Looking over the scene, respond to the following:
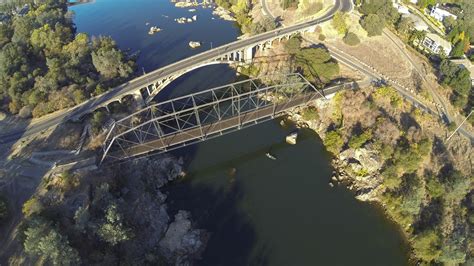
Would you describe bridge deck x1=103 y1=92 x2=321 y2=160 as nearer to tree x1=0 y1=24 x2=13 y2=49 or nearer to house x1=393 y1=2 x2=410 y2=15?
house x1=393 y1=2 x2=410 y2=15

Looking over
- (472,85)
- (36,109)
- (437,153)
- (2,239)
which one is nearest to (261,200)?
(437,153)

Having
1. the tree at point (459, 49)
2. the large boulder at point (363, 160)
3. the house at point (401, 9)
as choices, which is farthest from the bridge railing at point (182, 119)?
the house at point (401, 9)

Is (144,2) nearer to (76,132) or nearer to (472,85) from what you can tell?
(76,132)

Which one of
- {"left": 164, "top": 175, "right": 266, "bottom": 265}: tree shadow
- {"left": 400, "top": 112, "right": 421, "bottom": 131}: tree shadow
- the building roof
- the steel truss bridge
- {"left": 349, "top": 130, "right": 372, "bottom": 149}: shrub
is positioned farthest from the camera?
the building roof

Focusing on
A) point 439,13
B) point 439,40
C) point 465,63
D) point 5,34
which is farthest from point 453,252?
point 5,34

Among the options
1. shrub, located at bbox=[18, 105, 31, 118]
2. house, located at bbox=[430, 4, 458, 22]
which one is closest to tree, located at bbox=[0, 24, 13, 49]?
shrub, located at bbox=[18, 105, 31, 118]
